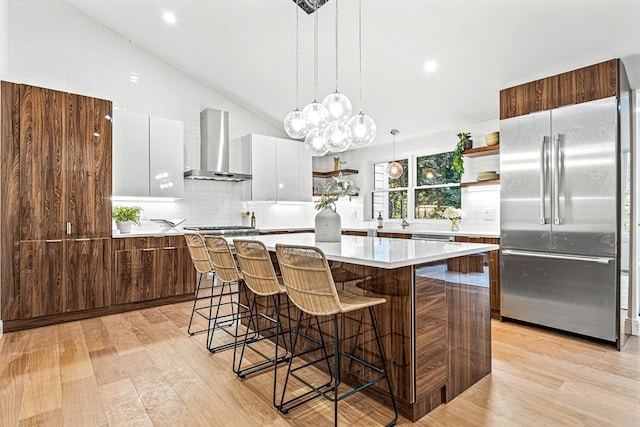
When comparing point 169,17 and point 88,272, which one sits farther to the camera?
point 169,17

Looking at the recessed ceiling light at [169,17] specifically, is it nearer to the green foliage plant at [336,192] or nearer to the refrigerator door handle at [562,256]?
the green foliage plant at [336,192]

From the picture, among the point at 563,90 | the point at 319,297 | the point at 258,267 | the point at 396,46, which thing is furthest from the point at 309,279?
the point at 563,90

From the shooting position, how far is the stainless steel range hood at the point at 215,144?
205 inches

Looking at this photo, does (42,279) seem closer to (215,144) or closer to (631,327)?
(215,144)

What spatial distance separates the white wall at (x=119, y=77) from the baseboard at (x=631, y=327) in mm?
4962

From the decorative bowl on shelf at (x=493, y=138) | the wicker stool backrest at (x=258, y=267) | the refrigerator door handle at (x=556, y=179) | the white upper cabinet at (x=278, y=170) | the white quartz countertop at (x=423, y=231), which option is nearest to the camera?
the wicker stool backrest at (x=258, y=267)

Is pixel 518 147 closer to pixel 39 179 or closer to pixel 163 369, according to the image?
pixel 163 369

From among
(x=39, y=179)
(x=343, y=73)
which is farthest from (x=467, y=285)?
(x=39, y=179)

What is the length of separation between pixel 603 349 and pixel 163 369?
345 cm

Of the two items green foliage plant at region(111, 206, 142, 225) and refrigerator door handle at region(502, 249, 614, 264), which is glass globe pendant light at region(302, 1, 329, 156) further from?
green foliage plant at region(111, 206, 142, 225)

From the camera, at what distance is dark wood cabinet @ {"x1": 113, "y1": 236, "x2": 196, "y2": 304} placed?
393 cm

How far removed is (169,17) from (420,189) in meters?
4.10

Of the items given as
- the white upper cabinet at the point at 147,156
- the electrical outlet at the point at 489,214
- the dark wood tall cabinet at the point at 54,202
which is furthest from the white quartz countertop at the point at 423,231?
the dark wood tall cabinet at the point at 54,202

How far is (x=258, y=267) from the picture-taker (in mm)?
2184
